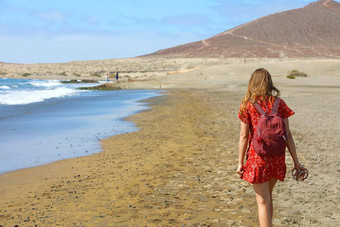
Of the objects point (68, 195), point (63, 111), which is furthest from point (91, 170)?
point (63, 111)

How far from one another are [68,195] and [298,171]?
10.6ft

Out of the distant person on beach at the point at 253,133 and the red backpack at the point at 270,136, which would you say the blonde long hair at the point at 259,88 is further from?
the red backpack at the point at 270,136

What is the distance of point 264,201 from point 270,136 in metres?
0.68

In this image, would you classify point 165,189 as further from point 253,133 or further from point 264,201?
point 253,133

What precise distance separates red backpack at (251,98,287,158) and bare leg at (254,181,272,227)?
0.34m

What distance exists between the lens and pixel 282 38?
374 feet

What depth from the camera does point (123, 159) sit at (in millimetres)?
8375

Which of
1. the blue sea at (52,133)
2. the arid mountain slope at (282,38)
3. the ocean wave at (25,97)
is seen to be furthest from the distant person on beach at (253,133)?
the arid mountain slope at (282,38)

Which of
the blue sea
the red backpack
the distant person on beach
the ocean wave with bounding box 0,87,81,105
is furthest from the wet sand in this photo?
the ocean wave with bounding box 0,87,81,105

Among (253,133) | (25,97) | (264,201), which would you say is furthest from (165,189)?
(25,97)

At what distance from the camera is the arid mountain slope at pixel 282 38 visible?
336ft

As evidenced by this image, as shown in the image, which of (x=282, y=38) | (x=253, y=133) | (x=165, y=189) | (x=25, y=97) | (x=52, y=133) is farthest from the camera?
(x=282, y=38)

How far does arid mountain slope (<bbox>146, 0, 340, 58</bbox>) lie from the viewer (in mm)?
102312

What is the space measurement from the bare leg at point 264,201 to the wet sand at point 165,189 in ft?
2.57
